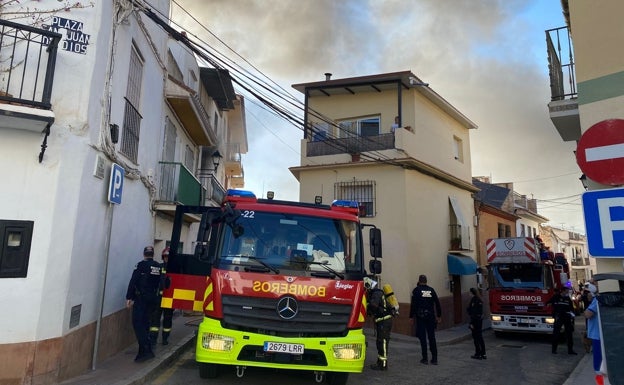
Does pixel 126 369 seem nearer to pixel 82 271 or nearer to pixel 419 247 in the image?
pixel 82 271

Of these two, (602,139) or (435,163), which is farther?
(435,163)

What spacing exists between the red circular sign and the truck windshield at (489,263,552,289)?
12.7m

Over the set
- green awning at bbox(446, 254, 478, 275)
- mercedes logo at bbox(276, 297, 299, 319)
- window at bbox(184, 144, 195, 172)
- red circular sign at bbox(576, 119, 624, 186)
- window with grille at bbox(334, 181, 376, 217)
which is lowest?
mercedes logo at bbox(276, 297, 299, 319)

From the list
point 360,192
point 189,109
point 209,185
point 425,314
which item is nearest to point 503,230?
point 360,192

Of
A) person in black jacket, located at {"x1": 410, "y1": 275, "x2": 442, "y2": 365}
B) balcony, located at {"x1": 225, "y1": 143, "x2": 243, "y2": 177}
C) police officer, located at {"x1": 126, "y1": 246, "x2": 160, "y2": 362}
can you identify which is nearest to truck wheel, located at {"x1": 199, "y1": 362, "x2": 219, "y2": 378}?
police officer, located at {"x1": 126, "y1": 246, "x2": 160, "y2": 362}

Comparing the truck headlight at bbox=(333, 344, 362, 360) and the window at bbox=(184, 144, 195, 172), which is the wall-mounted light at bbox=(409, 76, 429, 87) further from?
the truck headlight at bbox=(333, 344, 362, 360)

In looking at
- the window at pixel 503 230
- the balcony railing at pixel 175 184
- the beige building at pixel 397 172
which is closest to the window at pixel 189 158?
the balcony railing at pixel 175 184

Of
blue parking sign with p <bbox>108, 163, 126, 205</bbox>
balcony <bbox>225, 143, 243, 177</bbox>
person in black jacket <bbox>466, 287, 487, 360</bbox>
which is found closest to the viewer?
blue parking sign with p <bbox>108, 163, 126, 205</bbox>

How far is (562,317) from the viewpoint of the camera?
41.4 ft

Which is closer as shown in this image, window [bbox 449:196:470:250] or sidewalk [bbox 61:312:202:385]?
sidewalk [bbox 61:312:202:385]

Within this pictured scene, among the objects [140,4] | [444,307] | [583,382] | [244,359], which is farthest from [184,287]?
[444,307]

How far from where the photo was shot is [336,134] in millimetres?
17922

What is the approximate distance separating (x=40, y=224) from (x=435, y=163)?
15759 millimetres

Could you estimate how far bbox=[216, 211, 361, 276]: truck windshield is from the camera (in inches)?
244
